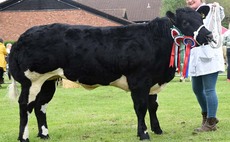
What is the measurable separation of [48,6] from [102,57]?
31583mm


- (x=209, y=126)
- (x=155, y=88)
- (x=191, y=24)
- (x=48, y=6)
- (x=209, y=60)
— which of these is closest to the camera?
(x=191, y=24)

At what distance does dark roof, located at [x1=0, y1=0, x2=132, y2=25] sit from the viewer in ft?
120

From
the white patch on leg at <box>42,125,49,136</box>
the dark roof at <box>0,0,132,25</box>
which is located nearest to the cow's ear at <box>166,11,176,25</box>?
Result: the white patch on leg at <box>42,125,49,136</box>

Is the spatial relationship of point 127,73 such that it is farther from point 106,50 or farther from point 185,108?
point 185,108

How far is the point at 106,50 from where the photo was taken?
6.68m

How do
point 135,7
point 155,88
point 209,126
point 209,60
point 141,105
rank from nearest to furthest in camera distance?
point 141,105 < point 155,88 < point 209,60 < point 209,126 < point 135,7

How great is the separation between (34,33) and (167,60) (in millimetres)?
2021

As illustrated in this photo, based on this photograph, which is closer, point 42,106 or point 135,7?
point 42,106

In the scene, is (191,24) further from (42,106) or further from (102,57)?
(42,106)

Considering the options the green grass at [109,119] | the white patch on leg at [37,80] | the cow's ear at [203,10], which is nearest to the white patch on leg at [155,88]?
the green grass at [109,119]

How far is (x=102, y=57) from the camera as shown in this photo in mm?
6676

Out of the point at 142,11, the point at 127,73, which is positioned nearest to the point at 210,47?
the point at 127,73

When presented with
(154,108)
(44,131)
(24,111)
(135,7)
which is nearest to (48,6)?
(135,7)

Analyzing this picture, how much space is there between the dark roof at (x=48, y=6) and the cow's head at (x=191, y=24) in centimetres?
2972
